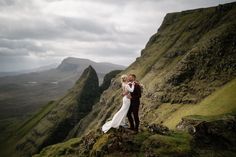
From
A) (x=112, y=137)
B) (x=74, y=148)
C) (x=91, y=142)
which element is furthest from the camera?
(x=74, y=148)

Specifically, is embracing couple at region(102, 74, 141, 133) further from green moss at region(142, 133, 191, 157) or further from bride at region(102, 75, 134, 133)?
green moss at region(142, 133, 191, 157)

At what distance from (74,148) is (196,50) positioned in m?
90.3

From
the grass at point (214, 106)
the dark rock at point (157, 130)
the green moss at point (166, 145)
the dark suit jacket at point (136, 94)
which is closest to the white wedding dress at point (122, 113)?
the dark suit jacket at point (136, 94)

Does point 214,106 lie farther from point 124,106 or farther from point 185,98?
point 124,106

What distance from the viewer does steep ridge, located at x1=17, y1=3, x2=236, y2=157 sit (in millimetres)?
34000

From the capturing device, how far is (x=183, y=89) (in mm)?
118375

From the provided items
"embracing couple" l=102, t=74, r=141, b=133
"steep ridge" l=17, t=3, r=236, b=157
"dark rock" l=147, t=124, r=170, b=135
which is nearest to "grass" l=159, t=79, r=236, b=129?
"steep ridge" l=17, t=3, r=236, b=157

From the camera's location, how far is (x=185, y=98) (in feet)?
369

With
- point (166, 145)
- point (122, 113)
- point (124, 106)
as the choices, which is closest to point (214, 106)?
point (166, 145)

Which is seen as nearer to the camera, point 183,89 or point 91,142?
point 91,142

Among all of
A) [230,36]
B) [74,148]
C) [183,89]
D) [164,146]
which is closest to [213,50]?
[230,36]

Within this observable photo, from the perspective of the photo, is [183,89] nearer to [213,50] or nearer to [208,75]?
[208,75]

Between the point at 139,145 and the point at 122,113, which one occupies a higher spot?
the point at 122,113

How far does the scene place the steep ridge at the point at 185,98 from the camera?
3400cm
